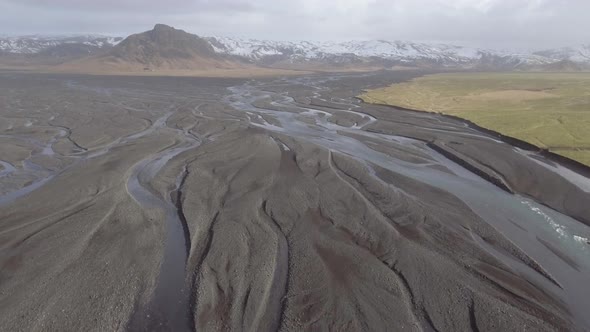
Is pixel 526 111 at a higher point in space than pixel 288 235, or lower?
higher

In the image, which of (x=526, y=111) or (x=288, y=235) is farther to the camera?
(x=526, y=111)

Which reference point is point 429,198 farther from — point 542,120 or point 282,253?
point 542,120

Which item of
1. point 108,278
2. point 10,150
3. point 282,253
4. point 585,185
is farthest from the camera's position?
point 10,150

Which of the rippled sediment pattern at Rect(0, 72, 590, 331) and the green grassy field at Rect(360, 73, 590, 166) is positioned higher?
the green grassy field at Rect(360, 73, 590, 166)

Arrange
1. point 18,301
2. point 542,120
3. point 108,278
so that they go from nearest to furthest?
1. point 18,301
2. point 108,278
3. point 542,120

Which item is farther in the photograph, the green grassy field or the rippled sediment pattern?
the green grassy field

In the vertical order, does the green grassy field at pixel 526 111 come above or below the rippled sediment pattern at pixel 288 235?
above

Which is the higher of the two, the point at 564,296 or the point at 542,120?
the point at 542,120

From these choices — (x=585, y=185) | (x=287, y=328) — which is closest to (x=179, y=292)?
(x=287, y=328)

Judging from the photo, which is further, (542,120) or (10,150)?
(542,120)

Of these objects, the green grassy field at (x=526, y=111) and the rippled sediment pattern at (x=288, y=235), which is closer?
the rippled sediment pattern at (x=288, y=235)
